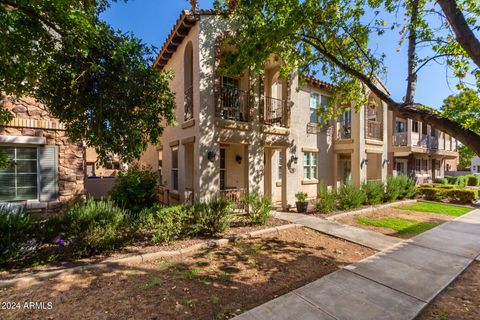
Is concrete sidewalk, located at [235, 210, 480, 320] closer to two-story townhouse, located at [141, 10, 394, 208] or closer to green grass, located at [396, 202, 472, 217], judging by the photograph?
two-story townhouse, located at [141, 10, 394, 208]

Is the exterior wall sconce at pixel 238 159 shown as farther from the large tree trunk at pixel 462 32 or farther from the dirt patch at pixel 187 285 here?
the large tree trunk at pixel 462 32

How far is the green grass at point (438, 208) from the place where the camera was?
1204cm

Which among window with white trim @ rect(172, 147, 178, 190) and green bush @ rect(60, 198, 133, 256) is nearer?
green bush @ rect(60, 198, 133, 256)

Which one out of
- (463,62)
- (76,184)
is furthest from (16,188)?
(463,62)

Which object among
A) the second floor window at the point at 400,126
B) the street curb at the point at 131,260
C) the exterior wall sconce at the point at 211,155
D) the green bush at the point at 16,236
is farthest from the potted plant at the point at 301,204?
the second floor window at the point at 400,126

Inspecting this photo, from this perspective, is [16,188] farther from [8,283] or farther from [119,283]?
[119,283]

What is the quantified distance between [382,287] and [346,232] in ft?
12.6

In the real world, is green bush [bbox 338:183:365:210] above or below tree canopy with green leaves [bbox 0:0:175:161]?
below

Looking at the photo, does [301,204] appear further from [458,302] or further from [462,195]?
[462,195]

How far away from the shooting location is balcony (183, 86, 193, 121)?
1005 cm

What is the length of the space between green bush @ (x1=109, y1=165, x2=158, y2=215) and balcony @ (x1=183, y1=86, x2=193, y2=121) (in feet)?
10.1

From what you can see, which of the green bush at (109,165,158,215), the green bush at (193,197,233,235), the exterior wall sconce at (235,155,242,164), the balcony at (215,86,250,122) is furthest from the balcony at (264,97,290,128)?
the green bush at (109,165,158,215)

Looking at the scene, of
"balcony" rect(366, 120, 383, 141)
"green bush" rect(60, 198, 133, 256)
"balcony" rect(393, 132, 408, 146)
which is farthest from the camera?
"balcony" rect(393, 132, 408, 146)

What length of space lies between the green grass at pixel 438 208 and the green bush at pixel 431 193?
173 centimetres
